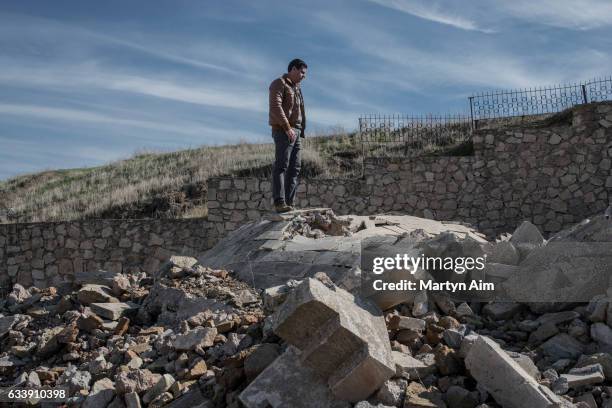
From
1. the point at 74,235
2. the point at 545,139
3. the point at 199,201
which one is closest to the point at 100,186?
the point at 199,201

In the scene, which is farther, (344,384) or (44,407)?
(44,407)

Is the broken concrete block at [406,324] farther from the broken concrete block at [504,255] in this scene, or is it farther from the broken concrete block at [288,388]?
the broken concrete block at [504,255]

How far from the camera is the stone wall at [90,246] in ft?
44.1

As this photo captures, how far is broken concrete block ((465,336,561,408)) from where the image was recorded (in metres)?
3.57

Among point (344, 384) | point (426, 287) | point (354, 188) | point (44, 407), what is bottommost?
point (44, 407)

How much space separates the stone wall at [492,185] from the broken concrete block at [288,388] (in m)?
9.34

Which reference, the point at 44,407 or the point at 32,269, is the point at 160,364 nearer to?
the point at 44,407

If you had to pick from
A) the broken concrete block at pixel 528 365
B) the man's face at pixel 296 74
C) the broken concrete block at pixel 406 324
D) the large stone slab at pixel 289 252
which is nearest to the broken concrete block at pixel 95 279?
the large stone slab at pixel 289 252

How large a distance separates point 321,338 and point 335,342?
0.08 meters

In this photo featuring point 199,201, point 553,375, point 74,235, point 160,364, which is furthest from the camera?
point 199,201

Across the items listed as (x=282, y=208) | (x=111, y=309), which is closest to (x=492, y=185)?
(x=282, y=208)

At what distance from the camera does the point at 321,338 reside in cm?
372

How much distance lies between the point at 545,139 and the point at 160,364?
1051 centimetres

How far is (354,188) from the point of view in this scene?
13578mm
